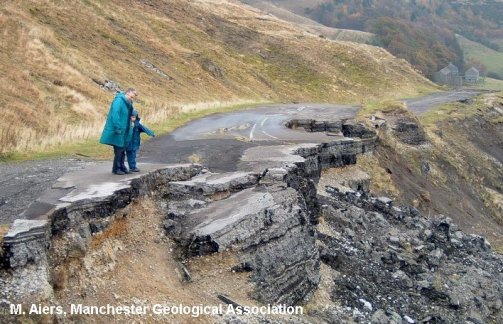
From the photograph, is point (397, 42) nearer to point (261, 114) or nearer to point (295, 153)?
point (261, 114)

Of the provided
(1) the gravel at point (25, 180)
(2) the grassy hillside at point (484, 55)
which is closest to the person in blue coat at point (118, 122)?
(1) the gravel at point (25, 180)

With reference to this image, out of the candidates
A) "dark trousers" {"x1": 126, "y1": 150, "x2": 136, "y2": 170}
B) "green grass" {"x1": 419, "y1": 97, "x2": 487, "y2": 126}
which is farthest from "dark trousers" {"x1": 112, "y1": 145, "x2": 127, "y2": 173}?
"green grass" {"x1": 419, "y1": 97, "x2": 487, "y2": 126}

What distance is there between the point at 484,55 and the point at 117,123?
175 m

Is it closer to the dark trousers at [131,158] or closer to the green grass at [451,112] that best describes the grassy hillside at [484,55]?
the green grass at [451,112]

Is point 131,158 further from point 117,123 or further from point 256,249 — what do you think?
point 256,249

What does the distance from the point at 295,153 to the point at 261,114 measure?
11109mm

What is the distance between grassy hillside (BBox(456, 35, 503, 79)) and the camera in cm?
15332

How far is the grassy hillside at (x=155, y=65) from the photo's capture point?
736 inches

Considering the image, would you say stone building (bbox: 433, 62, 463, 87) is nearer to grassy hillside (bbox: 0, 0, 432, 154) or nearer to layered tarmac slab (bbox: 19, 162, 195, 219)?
grassy hillside (bbox: 0, 0, 432, 154)

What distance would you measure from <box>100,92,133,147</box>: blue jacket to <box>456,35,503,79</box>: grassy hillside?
151 metres

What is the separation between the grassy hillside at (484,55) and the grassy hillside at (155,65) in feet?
338

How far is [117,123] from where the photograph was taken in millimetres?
9094

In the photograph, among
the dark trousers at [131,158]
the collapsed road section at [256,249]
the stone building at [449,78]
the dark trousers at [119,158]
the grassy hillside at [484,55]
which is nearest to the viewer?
the collapsed road section at [256,249]

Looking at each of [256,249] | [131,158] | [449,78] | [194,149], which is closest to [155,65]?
[194,149]
